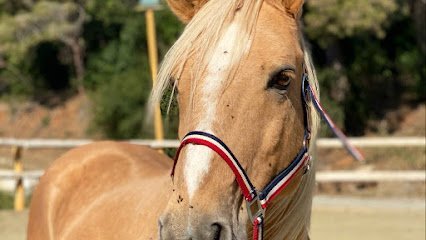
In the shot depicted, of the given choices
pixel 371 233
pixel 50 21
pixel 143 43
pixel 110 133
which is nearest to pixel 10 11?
pixel 50 21

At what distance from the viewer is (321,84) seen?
20516 mm

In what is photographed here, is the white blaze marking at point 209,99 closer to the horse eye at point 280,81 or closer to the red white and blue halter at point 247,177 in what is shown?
the red white and blue halter at point 247,177

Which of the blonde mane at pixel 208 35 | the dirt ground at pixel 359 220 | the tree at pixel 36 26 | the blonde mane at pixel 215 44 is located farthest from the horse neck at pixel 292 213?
the tree at pixel 36 26

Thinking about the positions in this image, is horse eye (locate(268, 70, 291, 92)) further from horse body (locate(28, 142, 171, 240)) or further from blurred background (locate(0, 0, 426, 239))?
blurred background (locate(0, 0, 426, 239))

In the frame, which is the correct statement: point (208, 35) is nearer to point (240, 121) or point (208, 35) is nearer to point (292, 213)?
point (240, 121)

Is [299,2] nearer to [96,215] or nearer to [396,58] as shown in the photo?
[96,215]

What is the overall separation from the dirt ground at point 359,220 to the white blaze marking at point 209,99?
6256 millimetres

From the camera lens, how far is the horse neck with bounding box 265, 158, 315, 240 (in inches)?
102

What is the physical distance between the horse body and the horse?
2.93ft

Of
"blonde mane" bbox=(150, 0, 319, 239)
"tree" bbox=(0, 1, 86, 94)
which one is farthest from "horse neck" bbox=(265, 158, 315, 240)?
"tree" bbox=(0, 1, 86, 94)

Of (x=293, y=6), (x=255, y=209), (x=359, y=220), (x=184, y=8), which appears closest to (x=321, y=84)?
(x=359, y=220)

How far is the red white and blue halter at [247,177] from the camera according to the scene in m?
2.23

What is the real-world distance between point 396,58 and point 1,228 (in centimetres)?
1512

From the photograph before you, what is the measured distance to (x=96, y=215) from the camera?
369cm
